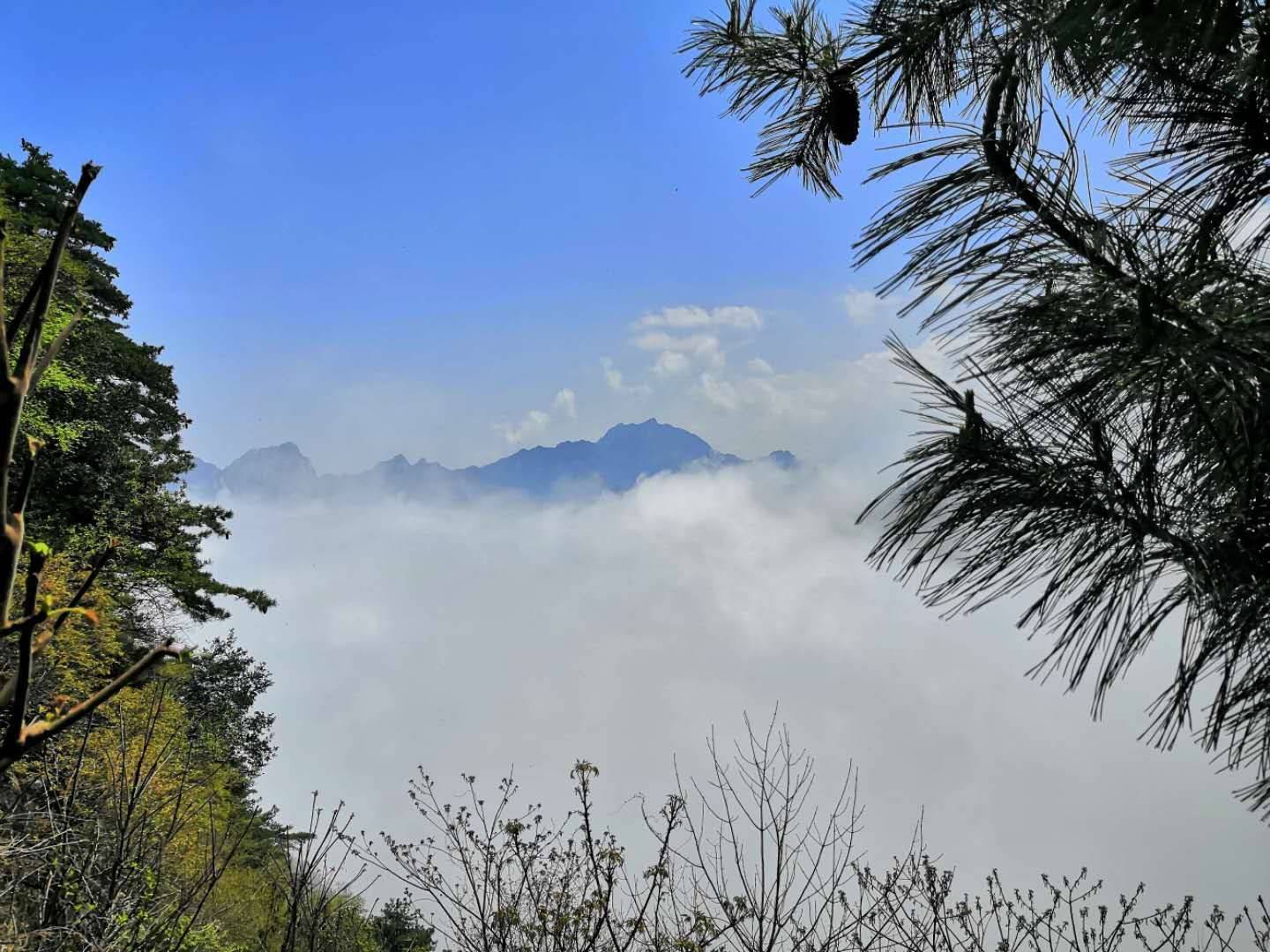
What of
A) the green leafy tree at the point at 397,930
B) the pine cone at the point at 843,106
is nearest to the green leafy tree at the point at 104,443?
the green leafy tree at the point at 397,930

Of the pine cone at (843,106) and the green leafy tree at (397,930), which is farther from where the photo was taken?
the green leafy tree at (397,930)

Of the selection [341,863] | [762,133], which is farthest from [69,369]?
[762,133]

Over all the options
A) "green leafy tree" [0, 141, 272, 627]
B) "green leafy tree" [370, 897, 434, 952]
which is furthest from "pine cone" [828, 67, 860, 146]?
"green leafy tree" [370, 897, 434, 952]

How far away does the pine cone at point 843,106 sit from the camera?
8.59ft

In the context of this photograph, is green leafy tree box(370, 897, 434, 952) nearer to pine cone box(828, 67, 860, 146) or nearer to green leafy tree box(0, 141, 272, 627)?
green leafy tree box(0, 141, 272, 627)

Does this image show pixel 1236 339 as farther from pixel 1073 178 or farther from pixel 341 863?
pixel 341 863

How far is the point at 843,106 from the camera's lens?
264cm

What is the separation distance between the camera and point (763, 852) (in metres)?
3.77

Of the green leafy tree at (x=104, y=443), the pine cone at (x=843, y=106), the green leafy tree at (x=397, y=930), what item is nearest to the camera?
the pine cone at (x=843, y=106)

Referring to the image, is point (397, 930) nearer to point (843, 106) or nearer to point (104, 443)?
point (104, 443)

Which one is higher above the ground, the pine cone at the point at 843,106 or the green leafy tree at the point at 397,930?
the pine cone at the point at 843,106

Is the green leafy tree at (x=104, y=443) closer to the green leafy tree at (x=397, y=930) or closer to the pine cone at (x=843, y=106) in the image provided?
the green leafy tree at (x=397, y=930)

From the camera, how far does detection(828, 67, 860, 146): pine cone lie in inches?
103

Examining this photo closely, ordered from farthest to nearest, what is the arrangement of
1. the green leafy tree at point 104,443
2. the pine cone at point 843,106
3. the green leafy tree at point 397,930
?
the green leafy tree at point 397,930
the green leafy tree at point 104,443
the pine cone at point 843,106
